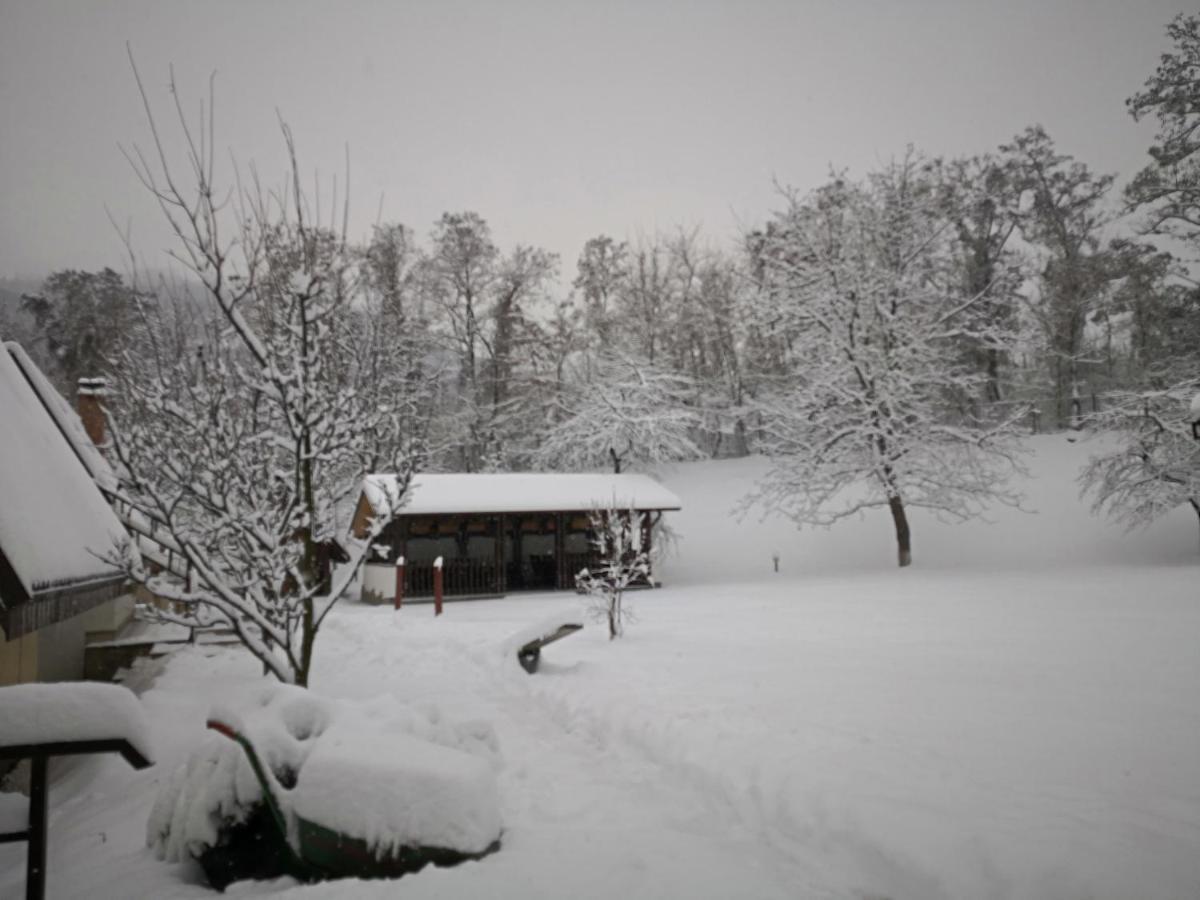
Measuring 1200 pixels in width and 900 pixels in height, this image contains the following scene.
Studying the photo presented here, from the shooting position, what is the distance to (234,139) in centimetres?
571

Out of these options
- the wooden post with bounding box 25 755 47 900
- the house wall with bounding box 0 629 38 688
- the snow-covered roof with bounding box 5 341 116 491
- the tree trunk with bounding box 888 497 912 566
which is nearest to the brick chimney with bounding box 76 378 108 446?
the snow-covered roof with bounding box 5 341 116 491

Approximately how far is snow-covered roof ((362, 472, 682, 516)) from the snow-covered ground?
5.92 metres

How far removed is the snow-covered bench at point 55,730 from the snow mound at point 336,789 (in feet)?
3.33

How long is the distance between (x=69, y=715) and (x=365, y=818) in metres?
1.63

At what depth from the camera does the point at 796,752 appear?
536 centimetres

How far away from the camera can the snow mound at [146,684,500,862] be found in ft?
12.7

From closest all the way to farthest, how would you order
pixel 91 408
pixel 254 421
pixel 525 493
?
pixel 254 421 → pixel 91 408 → pixel 525 493

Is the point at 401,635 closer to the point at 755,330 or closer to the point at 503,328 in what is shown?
the point at 503,328

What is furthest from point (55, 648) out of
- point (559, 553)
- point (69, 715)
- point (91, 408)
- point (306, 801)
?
point (559, 553)

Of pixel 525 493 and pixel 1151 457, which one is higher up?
pixel 1151 457

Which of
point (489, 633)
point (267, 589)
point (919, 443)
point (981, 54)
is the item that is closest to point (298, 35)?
point (267, 589)

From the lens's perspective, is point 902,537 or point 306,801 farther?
point 902,537

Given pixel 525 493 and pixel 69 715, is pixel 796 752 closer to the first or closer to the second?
pixel 69 715

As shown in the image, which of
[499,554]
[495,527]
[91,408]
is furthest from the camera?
[495,527]
